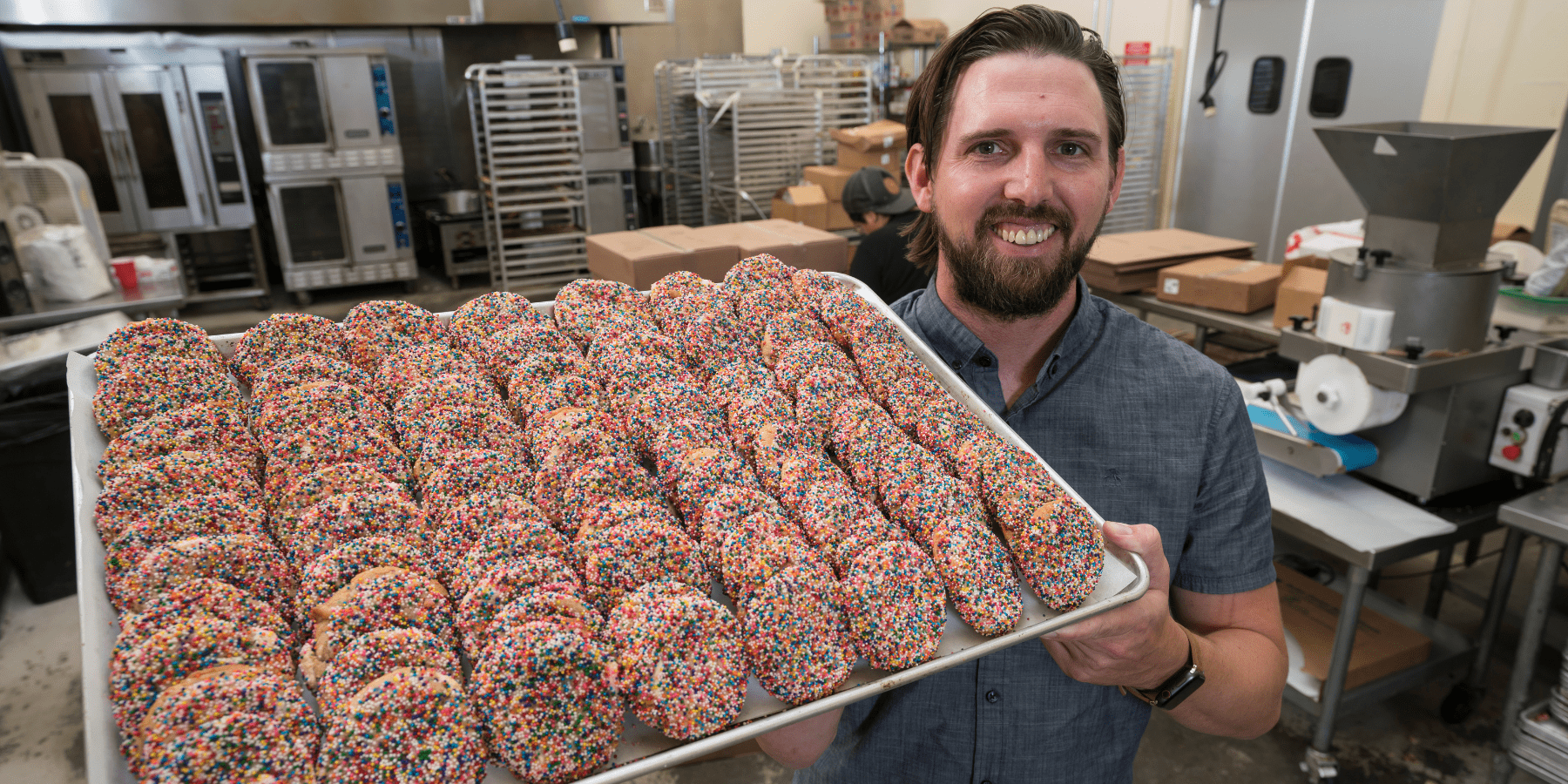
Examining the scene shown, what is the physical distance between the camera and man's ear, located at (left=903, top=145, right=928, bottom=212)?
1364 mm

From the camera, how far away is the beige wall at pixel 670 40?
8359 mm

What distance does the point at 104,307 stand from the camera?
398 cm

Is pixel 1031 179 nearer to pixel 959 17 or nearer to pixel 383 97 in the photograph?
pixel 383 97

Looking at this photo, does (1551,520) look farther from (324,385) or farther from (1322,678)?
(324,385)

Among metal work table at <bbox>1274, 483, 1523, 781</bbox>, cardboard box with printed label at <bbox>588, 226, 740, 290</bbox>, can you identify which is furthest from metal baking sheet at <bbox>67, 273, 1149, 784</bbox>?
cardboard box with printed label at <bbox>588, 226, 740, 290</bbox>

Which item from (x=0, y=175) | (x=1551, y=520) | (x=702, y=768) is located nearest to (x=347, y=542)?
(x=702, y=768)

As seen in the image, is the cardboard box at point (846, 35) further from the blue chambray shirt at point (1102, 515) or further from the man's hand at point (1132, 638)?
the man's hand at point (1132, 638)

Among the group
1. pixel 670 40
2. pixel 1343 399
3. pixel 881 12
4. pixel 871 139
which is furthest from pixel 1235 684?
pixel 670 40

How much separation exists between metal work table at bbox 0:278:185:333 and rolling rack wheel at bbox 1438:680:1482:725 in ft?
18.0

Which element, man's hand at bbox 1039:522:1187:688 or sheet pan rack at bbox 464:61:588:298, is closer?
man's hand at bbox 1039:522:1187:688

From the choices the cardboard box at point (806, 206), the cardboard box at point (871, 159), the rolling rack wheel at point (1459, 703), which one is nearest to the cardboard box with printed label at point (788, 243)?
the cardboard box at point (806, 206)

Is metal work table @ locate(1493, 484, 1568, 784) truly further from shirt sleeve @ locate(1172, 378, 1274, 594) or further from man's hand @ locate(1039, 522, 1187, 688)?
man's hand @ locate(1039, 522, 1187, 688)

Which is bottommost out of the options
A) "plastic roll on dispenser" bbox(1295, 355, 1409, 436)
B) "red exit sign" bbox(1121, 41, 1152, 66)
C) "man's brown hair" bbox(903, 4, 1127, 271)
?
"plastic roll on dispenser" bbox(1295, 355, 1409, 436)

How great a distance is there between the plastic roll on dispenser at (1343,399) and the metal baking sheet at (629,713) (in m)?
1.70
